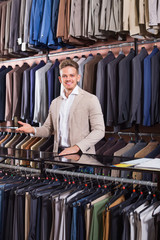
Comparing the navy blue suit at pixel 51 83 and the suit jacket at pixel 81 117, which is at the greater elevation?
the navy blue suit at pixel 51 83

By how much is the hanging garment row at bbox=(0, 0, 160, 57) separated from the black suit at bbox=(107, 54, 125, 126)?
1.62ft

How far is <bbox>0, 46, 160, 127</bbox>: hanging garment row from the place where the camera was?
406 cm

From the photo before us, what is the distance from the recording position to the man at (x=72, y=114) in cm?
323

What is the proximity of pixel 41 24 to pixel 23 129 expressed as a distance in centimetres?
284

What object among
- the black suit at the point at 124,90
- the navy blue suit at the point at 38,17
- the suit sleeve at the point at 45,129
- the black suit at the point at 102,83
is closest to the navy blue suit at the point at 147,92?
the black suit at the point at 124,90

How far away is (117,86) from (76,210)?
2488mm

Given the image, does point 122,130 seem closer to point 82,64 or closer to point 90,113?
point 82,64

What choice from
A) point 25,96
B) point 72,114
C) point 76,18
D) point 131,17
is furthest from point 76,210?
point 25,96

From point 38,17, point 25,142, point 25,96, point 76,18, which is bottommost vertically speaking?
point 25,142

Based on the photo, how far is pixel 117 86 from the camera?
4320 millimetres

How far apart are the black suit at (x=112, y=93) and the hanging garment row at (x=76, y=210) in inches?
72.9

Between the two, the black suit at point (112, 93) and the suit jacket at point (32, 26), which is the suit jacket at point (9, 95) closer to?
the suit jacket at point (32, 26)

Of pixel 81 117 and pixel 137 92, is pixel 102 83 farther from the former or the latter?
pixel 81 117

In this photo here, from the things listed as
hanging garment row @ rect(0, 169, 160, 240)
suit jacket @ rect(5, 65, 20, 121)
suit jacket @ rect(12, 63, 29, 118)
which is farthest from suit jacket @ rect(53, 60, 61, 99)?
hanging garment row @ rect(0, 169, 160, 240)
